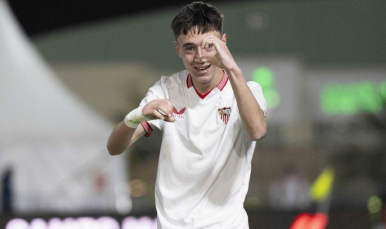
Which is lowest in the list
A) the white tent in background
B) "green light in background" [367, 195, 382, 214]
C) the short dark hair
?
"green light in background" [367, 195, 382, 214]

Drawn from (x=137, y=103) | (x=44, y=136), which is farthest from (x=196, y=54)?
(x=137, y=103)

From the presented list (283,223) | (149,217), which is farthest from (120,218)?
(283,223)

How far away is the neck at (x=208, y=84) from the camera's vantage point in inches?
167

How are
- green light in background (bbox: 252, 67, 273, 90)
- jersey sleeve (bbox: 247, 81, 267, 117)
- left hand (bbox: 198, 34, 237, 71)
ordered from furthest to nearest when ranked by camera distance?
green light in background (bbox: 252, 67, 273, 90) → jersey sleeve (bbox: 247, 81, 267, 117) → left hand (bbox: 198, 34, 237, 71)

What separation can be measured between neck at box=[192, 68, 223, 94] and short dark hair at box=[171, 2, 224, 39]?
26 centimetres

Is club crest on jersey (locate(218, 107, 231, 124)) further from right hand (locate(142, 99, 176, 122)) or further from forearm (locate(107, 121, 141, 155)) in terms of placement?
forearm (locate(107, 121, 141, 155))

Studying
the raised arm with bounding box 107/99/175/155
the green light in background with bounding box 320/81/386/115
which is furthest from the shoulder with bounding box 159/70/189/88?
the green light in background with bounding box 320/81/386/115

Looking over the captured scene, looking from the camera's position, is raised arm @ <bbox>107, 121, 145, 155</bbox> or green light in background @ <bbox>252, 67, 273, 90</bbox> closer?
raised arm @ <bbox>107, 121, 145, 155</bbox>

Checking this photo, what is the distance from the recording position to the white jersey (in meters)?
4.20

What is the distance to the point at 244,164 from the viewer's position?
4266 mm

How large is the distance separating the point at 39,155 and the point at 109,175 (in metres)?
1.34

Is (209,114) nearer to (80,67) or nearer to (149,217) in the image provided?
(149,217)

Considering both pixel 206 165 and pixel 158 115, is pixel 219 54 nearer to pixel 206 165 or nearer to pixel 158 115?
pixel 158 115

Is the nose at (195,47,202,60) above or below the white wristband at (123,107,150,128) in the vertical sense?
above
